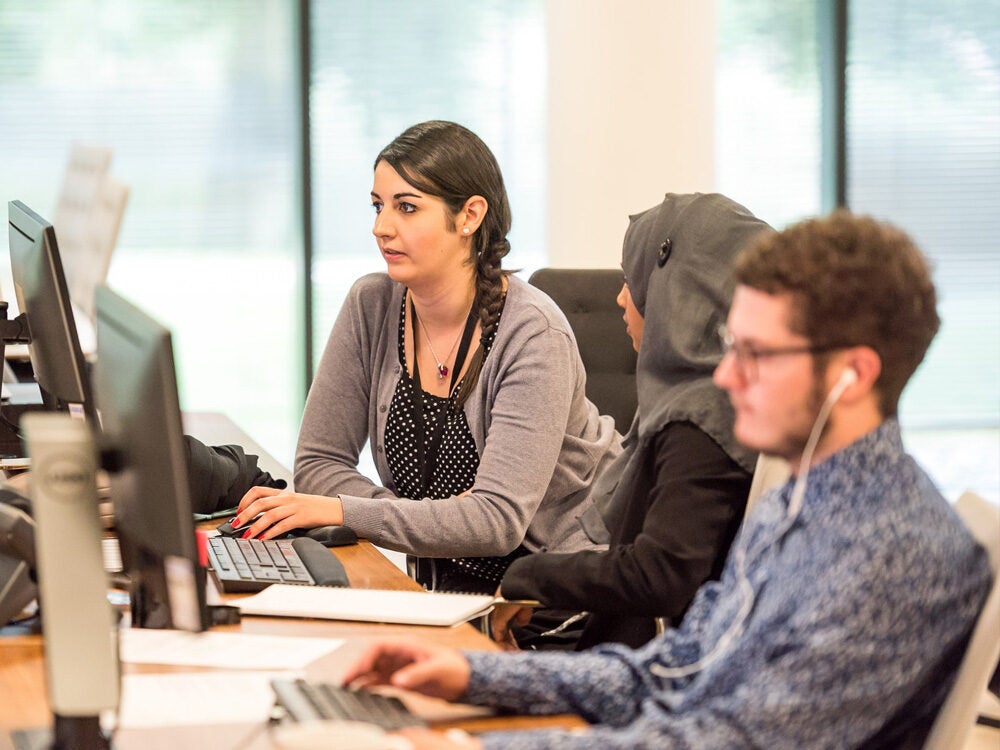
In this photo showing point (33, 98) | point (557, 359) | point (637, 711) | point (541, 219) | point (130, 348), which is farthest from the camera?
point (541, 219)

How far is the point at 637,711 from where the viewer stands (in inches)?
53.8

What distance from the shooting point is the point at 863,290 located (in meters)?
1.16

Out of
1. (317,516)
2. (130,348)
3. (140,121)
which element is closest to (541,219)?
(140,121)

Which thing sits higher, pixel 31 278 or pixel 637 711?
pixel 31 278

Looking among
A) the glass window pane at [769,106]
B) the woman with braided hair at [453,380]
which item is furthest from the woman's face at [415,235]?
the glass window pane at [769,106]

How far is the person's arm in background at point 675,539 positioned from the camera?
5.87 feet

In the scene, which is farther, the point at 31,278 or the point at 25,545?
the point at 31,278

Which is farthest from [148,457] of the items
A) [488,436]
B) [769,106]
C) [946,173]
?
[946,173]

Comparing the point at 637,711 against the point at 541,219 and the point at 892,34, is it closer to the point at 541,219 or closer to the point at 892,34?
the point at 541,219

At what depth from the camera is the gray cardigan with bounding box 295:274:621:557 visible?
2209 mm

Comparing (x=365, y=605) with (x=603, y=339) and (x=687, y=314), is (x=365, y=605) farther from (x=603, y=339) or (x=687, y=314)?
(x=603, y=339)

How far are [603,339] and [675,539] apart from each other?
3.80ft

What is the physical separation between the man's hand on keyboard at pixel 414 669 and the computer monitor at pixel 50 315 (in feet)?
2.28

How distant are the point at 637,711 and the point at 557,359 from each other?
41.5 inches
